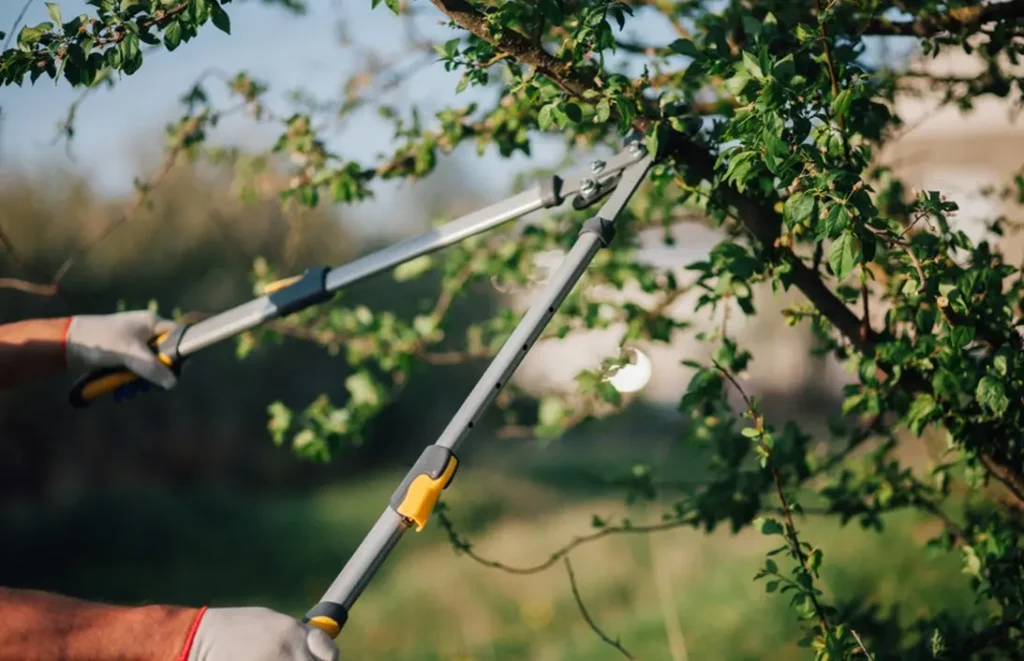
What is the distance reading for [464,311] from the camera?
350 inches

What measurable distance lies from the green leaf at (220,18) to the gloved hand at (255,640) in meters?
0.90

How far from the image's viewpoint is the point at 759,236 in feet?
6.56

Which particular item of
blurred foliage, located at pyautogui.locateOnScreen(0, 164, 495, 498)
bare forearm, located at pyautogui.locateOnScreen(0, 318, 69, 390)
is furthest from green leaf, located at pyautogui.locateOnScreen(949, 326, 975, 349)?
blurred foliage, located at pyautogui.locateOnScreen(0, 164, 495, 498)

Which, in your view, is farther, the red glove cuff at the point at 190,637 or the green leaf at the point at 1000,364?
the green leaf at the point at 1000,364

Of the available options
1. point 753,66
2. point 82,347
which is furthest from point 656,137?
point 82,347

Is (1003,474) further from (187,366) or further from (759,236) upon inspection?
(187,366)

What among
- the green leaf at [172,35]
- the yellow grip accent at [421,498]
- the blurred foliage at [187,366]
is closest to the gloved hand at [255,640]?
the yellow grip accent at [421,498]

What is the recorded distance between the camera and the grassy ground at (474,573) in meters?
4.51

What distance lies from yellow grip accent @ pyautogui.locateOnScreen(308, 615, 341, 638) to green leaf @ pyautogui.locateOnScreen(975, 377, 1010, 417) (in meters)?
1.13

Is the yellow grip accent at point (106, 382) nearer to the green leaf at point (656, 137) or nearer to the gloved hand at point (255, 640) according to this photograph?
the gloved hand at point (255, 640)

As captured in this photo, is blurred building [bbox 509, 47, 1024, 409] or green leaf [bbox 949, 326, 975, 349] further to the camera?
blurred building [bbox 509, 47, 1024, 409]

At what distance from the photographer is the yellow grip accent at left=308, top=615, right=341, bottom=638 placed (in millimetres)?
1544

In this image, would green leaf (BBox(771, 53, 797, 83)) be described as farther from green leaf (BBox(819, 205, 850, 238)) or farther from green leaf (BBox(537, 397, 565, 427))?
green leaf (BBox(537, 397, 565, 427))

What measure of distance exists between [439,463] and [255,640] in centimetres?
38
